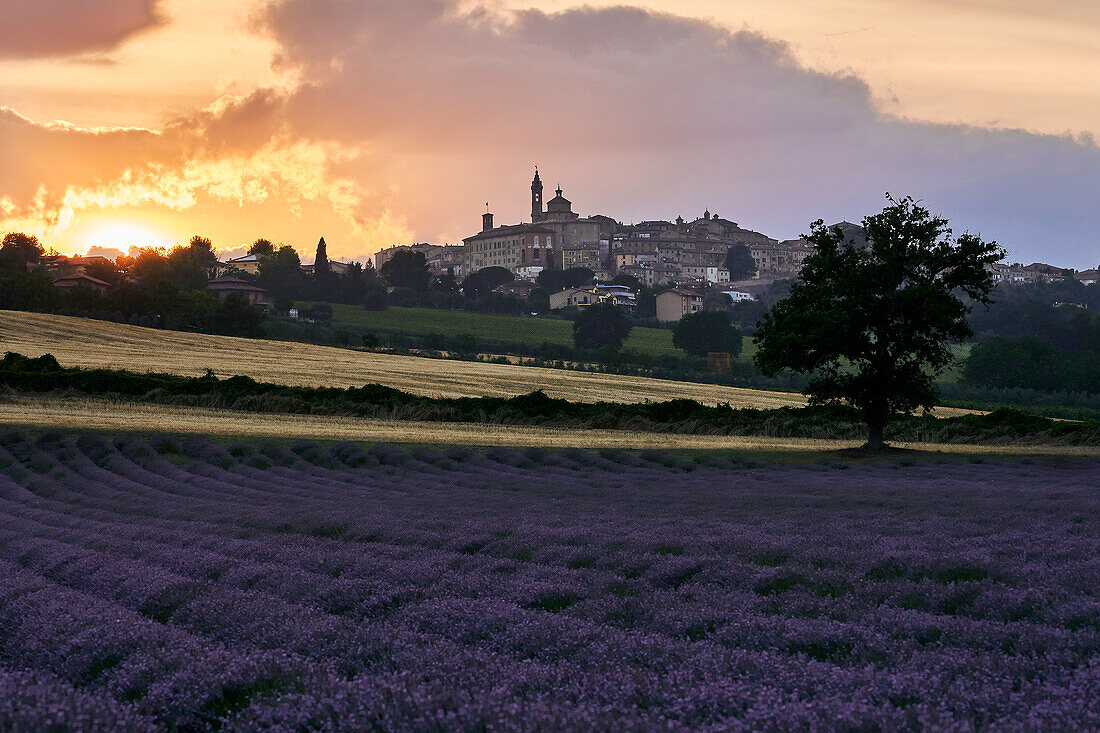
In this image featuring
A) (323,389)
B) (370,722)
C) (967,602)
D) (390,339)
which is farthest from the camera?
(390,339)

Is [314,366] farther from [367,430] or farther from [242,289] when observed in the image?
[242,289]

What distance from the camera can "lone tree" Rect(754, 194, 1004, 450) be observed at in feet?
120

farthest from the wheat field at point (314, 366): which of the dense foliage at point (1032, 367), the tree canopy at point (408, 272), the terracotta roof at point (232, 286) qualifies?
the tree canopy at point (408, 272)

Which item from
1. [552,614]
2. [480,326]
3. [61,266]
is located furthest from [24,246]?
[552,614]

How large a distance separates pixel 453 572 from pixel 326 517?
5.38 meters

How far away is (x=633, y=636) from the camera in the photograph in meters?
7.51

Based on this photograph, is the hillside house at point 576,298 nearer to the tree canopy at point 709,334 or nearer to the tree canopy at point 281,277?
the tree canopy at point 281,277

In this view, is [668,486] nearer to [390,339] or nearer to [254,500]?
[254,500]

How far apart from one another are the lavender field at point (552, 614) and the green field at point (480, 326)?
103m

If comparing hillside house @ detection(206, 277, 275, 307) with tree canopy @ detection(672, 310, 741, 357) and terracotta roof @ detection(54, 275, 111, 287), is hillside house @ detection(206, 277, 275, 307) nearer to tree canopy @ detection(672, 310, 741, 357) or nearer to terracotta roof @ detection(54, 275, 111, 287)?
terracotta roof @ detection(54, 275, 111, 287)

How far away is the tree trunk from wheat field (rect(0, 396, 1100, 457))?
1882 mm

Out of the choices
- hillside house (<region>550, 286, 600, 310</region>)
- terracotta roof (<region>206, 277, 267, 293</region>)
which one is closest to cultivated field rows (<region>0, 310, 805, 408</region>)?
terracotta roof (<region>206, 277, 267, 293</region>)

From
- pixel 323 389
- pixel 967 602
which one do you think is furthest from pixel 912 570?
pixel 323 389

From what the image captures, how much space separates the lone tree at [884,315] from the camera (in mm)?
36688
